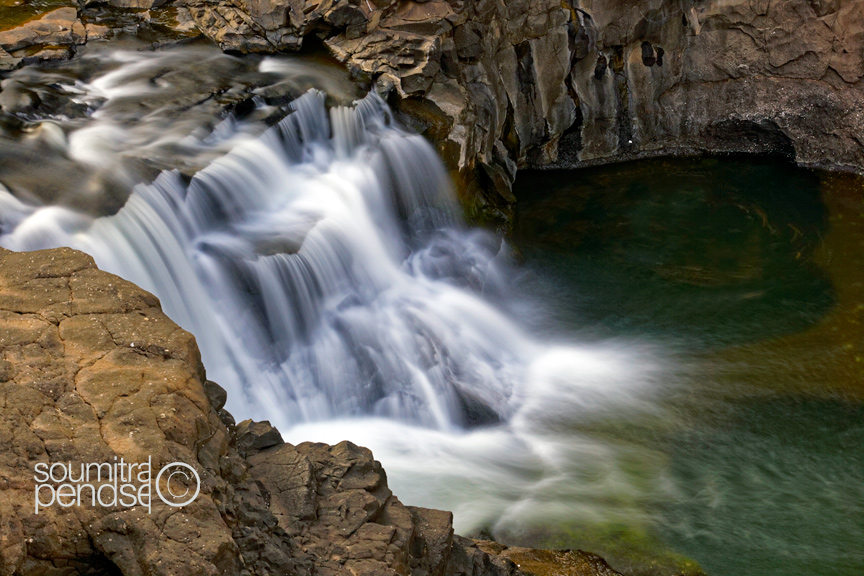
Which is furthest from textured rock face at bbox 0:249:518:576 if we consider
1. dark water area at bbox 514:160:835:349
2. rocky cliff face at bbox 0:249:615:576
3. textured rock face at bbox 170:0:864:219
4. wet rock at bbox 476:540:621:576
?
textured rock face at bbox 170:0:864:219

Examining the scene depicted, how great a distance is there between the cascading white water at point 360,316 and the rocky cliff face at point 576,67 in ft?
3.08

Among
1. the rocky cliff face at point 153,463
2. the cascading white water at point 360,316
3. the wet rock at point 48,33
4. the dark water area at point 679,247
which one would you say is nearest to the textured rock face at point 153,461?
the rocky cliff face at point 153,463

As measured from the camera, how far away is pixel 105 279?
4.91m

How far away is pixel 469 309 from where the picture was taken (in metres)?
9.47

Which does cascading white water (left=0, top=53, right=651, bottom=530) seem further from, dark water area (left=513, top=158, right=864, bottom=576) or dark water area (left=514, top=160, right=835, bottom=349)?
dark water area (left=514, top=160, right=835, bottom=349)

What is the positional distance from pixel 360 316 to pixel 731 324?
4.11m

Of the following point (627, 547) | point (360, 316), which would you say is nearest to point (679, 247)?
point (360, 316)

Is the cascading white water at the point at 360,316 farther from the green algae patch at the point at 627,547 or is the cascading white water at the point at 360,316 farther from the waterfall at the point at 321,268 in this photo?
the green algae patch at the point at 627,547

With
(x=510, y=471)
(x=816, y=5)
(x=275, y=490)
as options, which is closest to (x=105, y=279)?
(x=275, y=490)

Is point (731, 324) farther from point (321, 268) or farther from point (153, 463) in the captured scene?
point (153, 463)

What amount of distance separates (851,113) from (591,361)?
5.81m

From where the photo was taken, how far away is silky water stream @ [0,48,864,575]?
7023 millimetres

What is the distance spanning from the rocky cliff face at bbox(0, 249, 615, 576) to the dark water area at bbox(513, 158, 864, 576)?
2.49 m

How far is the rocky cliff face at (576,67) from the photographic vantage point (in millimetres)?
10438
